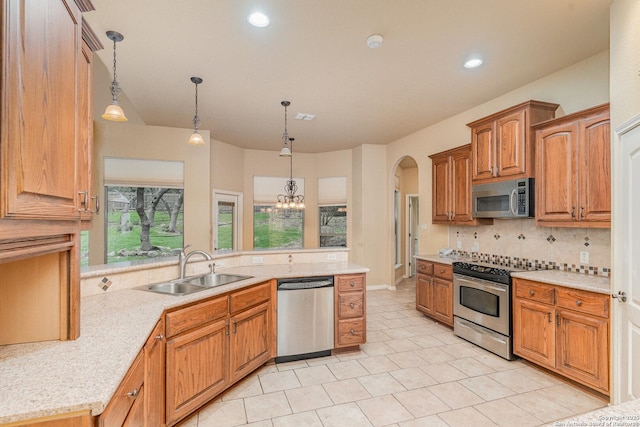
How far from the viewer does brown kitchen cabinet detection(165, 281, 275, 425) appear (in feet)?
6.86

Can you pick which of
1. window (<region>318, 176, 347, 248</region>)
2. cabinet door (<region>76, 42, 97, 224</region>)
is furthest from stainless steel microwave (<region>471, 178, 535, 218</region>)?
cabinet door (<region>76, 42, 97, 224</region>)

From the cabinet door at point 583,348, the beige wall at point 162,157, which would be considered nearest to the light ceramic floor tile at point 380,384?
the cabinet door at point 583,348

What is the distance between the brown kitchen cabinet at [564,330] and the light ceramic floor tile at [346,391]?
169 cm

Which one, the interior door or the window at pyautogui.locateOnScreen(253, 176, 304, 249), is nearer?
the interior door

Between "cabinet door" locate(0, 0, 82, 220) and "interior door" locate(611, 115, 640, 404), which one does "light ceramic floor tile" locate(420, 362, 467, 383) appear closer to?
"interior door" locate(611, 115, 640, 404)

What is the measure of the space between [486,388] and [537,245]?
1.74 m

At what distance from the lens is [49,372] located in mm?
1199

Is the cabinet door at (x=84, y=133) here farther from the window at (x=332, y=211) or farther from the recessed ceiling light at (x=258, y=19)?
the window at (x=332, y=211)

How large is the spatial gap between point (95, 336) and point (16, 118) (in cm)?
108

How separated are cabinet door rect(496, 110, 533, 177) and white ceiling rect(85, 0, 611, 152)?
19.6 inches

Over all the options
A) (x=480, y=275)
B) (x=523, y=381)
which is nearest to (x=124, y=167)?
(x=480, y=275)

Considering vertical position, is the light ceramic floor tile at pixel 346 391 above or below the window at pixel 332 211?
below

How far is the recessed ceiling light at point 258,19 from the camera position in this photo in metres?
2.40

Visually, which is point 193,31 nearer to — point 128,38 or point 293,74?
point 128,38
